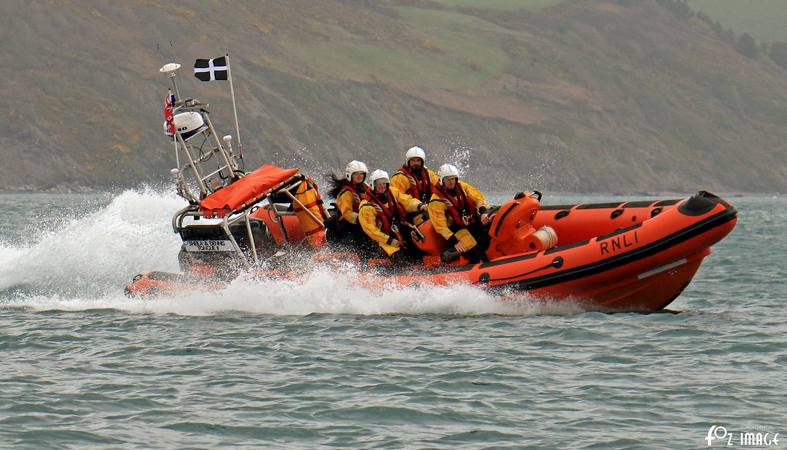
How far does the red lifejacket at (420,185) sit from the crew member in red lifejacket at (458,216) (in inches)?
14.7

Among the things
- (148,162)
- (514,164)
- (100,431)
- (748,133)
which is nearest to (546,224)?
(100,431)

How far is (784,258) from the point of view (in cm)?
2642

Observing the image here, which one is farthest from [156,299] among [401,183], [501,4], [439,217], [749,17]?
[749,17]

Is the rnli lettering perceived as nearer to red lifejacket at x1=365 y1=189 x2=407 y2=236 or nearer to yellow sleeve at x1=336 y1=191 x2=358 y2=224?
red lifejacket at x1=365 y1=189 x2=407 y2=236

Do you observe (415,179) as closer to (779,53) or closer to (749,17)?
(779,53)

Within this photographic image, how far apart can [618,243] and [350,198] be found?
11.2 feet

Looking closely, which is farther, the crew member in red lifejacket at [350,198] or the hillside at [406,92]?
the hillside at [406,92]

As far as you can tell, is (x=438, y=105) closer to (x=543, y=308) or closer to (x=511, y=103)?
(x=511, y=103)

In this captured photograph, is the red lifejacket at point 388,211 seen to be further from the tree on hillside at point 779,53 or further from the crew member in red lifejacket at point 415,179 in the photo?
the tree on hillside at point 779,53

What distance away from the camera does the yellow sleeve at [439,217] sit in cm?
1532

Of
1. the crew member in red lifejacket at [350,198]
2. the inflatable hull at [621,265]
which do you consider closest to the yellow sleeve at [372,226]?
the crew member in red lifejacket at [350,198]

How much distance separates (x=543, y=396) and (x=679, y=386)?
117cm

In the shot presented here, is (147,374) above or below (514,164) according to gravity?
above

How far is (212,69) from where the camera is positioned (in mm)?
17047
